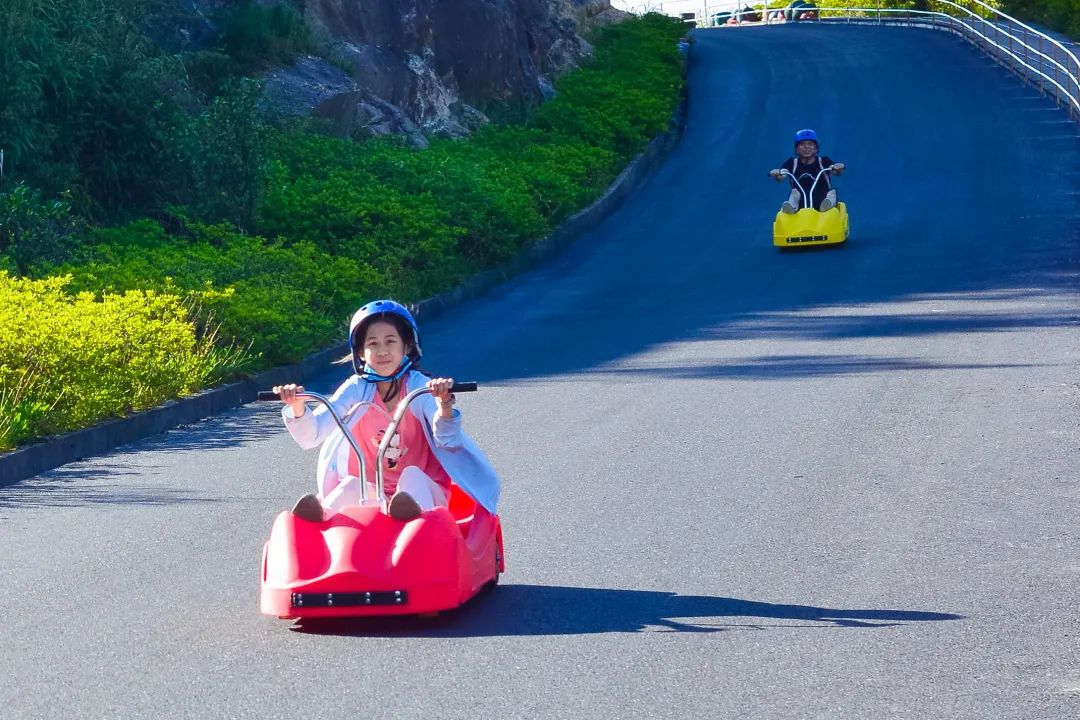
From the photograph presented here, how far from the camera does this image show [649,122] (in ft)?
113

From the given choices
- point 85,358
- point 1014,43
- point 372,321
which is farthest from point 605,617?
point 1014,43

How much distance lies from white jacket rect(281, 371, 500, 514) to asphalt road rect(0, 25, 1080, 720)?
0.46 meters

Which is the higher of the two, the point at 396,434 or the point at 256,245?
the point at 256,245

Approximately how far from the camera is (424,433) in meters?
6.82

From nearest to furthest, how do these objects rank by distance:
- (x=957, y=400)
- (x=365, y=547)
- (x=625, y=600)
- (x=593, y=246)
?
1. (x=365, y=547)
2. (x=625, y=600)
3. (x=957, y=400)
4. (x=593, y=246)

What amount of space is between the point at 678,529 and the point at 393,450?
5.25ft

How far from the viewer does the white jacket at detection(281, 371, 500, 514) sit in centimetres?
654

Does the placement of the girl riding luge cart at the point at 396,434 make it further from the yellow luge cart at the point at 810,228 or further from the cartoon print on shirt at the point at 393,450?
the yellow luge cart at the point at 810,228

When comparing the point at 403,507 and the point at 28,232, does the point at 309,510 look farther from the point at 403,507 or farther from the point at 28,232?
the point at 28,232

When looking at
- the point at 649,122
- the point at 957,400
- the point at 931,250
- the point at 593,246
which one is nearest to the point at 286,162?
the point at 593,246

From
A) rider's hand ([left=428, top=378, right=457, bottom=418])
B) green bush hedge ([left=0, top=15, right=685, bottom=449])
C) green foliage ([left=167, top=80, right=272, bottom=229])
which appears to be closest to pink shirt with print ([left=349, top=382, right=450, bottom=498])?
rider's hand ([left=428, top=378, right=457, bottom=418])

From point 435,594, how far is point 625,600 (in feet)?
2.69

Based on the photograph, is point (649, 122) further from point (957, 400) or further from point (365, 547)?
point (365, 547)

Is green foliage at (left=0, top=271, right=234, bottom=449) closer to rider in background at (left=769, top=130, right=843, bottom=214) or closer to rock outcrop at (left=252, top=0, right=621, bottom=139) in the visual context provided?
rider in background at (left=769, top=130, right=843, bottom=214)
